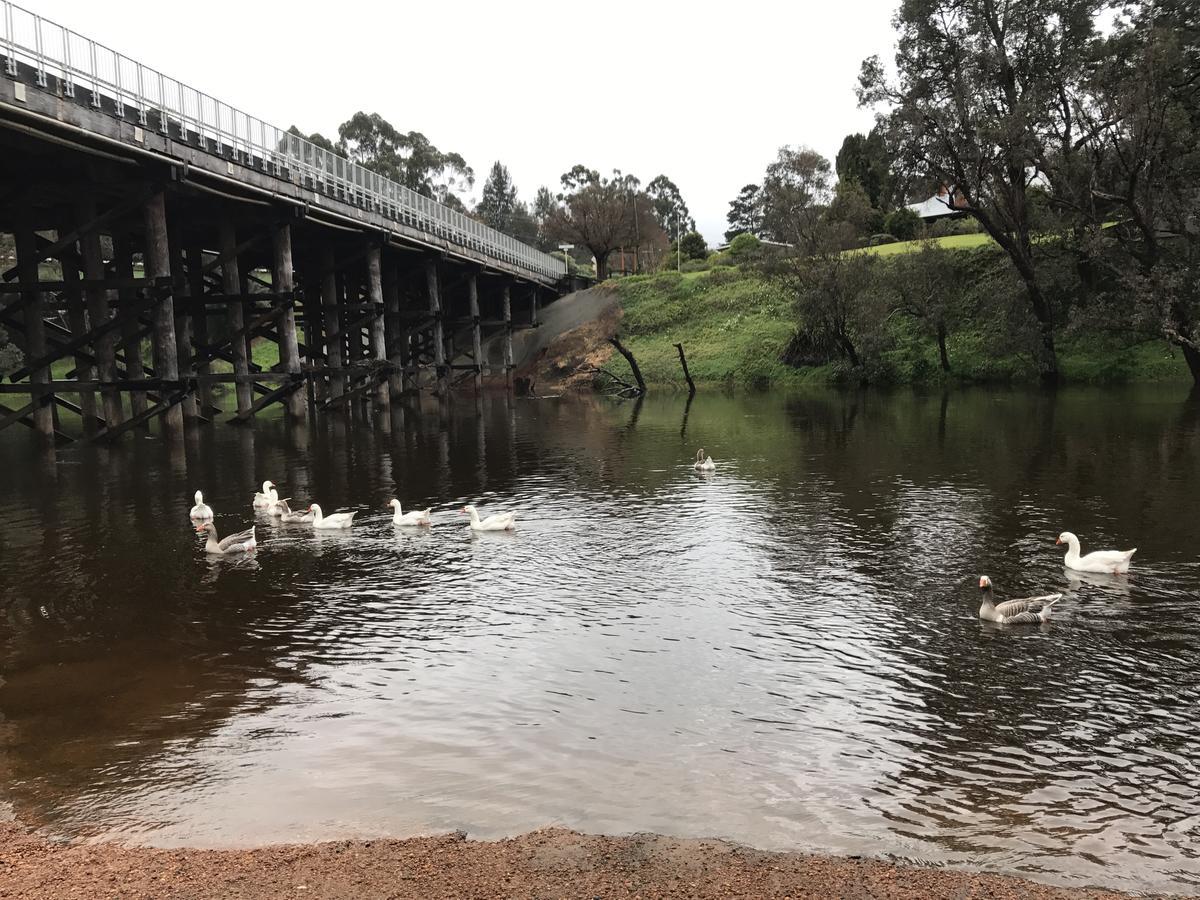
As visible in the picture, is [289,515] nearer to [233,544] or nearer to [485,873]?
[233,544]

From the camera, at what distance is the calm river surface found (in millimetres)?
6266

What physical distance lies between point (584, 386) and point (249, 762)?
55010 mm

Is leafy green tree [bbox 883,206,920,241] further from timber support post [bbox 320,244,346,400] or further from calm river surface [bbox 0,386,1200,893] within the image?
calm river surface [bbox 0,386,1200,893]

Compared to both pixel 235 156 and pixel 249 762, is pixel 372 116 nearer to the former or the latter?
pixel 235 156

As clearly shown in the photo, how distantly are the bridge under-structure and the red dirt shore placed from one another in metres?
18.3

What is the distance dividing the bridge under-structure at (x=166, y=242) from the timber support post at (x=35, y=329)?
4 centimetres

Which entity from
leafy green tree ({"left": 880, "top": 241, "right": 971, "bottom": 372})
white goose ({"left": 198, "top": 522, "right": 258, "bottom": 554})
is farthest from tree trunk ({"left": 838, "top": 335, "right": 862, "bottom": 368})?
white goose ({"left": 198, "top": 522, "right": 258, "bottom": 554})

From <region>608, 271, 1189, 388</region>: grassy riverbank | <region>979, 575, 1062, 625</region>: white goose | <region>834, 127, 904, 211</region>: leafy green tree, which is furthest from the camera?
<region>834, 127, 904, 211</region>: leafy green tree

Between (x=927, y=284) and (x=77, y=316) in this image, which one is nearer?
(x=77, y=316)

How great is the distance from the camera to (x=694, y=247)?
99.3 meters

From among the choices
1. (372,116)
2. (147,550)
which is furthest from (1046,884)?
(372,116)

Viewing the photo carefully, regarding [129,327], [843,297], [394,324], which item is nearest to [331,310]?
[394,324]

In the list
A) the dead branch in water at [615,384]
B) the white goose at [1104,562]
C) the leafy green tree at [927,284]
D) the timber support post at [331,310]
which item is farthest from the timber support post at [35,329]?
the leafy green tree at [927,284]

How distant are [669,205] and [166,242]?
147 m
